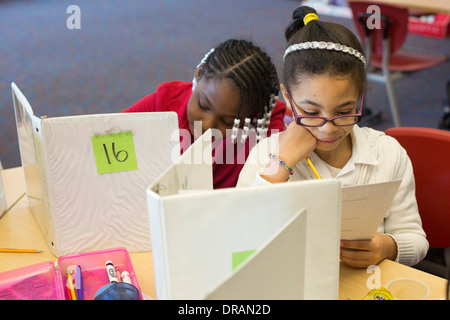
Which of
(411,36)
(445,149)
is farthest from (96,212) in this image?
(411,36)

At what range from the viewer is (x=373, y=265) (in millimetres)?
1153

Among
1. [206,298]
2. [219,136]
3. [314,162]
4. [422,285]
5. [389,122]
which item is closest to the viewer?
[206,298]

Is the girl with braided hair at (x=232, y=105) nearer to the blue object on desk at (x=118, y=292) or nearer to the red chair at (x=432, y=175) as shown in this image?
the red chair at (x=432, y=175)

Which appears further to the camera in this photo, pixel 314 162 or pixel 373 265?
pixel 314 162

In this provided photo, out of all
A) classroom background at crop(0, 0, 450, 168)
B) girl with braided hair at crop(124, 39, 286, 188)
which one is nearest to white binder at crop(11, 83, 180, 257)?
girl with braided hair at crop(124, 39, 286, 188)

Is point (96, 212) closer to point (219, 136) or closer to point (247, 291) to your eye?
point (219, 136)

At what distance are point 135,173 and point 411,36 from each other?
4.29 meters

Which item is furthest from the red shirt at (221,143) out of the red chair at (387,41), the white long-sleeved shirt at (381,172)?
the red chair at (387,41)

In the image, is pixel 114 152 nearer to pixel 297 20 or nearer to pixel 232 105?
pixel 232 105

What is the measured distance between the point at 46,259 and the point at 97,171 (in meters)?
0.25

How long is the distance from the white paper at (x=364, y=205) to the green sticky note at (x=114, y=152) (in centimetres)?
49

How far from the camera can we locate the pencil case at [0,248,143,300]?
1.07 metres

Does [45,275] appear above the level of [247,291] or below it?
below

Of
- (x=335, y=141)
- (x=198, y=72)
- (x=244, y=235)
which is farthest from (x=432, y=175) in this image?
(x=244, y=235)
